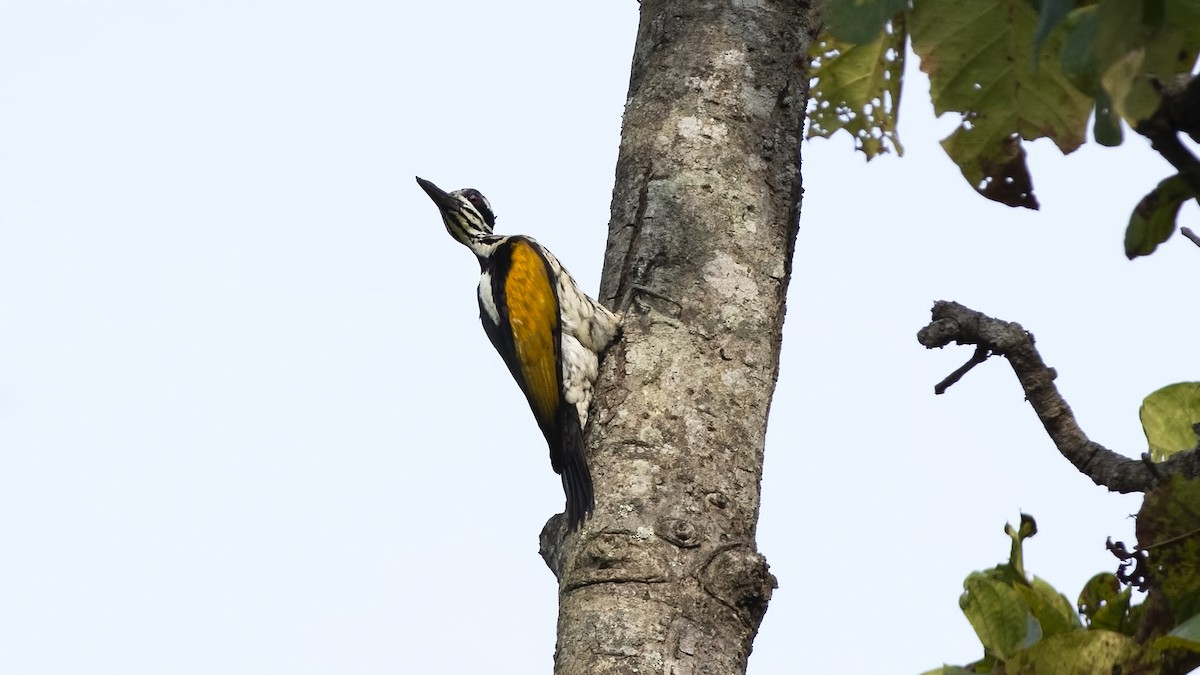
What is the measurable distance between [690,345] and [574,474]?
1.49 feet

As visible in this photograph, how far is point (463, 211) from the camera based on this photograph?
6.03 meters

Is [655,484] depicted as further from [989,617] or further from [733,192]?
[989,617]

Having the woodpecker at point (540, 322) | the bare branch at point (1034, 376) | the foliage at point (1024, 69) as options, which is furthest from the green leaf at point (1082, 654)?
the woodpecker at point (540, 322)

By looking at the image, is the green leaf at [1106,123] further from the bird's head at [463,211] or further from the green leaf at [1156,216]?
the bird's head at [463,211]

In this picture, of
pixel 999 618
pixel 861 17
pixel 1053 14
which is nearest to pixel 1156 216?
pixel 1053 14

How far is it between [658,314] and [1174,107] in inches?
94.9

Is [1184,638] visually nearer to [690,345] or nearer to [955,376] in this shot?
[955,376]

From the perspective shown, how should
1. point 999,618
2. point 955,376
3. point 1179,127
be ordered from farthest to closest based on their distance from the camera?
point 955,376
point 999,618
point 1179,127

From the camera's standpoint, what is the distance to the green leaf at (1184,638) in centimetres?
147

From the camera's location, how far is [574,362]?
406 cm

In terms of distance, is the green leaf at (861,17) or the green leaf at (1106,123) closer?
the green leaf at (1106,123)

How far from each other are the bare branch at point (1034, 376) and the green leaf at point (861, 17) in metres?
1.31

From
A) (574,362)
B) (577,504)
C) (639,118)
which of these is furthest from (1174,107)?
(574,362)

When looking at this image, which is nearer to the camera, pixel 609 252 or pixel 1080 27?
pixel 1080 27
